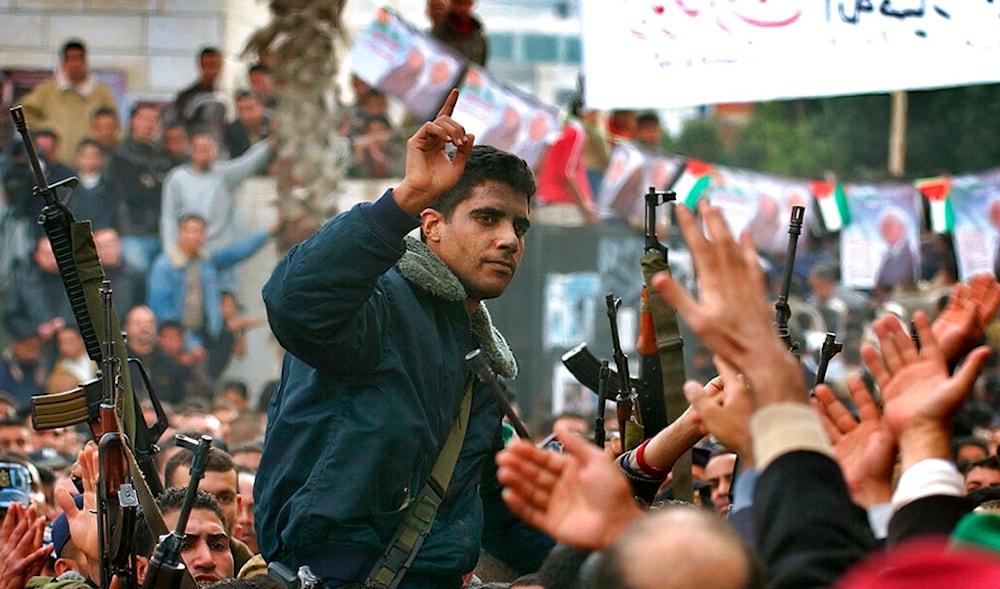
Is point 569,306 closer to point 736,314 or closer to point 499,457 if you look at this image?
point 499,457

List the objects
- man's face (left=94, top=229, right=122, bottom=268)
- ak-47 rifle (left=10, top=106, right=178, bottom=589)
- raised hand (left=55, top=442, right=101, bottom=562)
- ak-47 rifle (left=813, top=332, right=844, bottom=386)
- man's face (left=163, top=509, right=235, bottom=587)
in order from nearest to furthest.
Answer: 1. ak-47 rifle (left=10, top=106, right=178, bottom=589)
2. raised hand (left=55, top=442, right=101, bottom=562)
3. ak-47 rifle (left=813, top=332, right=844, bottom=386)
4. man's face (left=163, top=509, right=235, bottom=587)
5. man's face (left=94, top=229, right=122, bottom=268)

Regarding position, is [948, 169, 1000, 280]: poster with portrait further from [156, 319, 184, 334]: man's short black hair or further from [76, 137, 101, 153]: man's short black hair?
[76, 137, 101, 153]: man's short black hair

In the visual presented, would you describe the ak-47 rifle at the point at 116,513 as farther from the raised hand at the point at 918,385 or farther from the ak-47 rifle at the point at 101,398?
the raised hand at the point at 918,385

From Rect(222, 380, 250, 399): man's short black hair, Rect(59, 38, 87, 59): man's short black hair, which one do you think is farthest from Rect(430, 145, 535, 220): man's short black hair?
Rect(59, 38, 87, 59): man's short black hair

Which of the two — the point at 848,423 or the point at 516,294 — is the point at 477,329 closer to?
the point at 848,423

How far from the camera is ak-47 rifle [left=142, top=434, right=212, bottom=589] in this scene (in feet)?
14.2

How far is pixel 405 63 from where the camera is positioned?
1340cm

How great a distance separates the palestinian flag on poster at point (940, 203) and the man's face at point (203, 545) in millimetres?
10440

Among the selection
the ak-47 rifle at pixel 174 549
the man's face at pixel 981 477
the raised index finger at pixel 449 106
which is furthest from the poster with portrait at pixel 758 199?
the ak-47 rifle at pixel 174 549

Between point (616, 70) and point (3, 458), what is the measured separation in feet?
9.80

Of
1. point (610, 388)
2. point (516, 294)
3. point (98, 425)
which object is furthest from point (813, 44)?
point (516, 294)

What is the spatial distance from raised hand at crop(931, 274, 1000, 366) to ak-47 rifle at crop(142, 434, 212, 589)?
189 centimetres

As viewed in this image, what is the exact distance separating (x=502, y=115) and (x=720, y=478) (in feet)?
23.5

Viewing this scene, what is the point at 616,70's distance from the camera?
699cm
